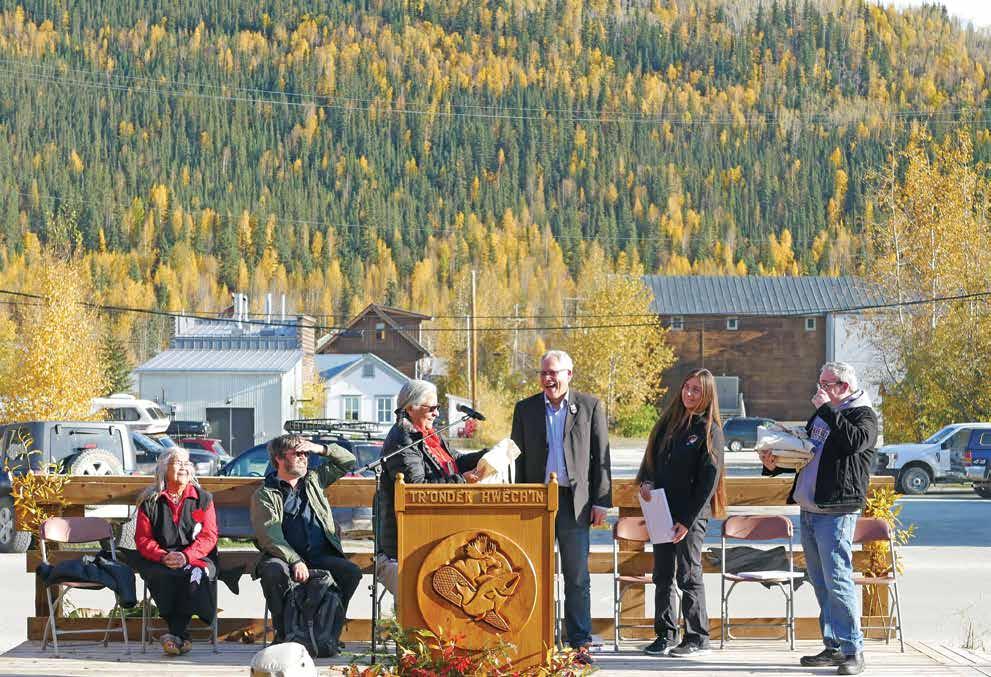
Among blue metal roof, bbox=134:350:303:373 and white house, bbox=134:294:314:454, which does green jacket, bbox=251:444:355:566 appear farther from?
blue metal roof, bbox=134:350:303:373

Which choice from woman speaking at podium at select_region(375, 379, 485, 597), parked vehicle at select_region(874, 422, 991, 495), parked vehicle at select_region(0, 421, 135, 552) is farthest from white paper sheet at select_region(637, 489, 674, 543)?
parked vehicle at select_region(874, 422, 991, 495)

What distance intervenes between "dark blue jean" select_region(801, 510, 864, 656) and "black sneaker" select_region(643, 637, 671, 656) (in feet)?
3.24

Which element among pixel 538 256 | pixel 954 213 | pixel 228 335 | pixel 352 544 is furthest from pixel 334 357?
pixel 538 256

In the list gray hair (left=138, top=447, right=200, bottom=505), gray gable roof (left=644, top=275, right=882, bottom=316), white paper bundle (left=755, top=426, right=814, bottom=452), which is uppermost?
gray gable roof (left=644, top=275, right=882, bottom=316)

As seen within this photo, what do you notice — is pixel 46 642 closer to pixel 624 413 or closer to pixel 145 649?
pixel 145 649

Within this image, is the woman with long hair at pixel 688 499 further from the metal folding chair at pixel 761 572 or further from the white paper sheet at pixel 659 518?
the metal folding chair at pixel 761 572

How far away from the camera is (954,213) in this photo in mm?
36000

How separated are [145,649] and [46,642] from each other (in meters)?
0.67

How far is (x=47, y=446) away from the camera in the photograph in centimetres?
1858

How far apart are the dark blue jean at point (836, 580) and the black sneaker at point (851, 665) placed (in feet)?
0.11

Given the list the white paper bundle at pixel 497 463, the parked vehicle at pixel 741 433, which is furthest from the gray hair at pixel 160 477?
the parked vehicle at pixel 741 433

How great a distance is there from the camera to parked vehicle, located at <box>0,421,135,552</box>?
18.1 m

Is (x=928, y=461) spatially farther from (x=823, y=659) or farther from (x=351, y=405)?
(x=351, y=405)

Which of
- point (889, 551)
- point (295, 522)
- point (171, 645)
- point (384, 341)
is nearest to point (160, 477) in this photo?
point (295, 522)
